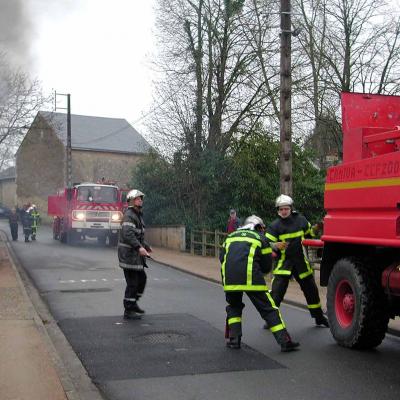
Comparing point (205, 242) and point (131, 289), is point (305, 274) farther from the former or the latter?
point (205, 242)

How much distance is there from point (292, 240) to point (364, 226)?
65.5 inches

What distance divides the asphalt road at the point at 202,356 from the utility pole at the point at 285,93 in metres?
3.53

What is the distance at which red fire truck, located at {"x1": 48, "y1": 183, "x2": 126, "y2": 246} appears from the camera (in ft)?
76.2

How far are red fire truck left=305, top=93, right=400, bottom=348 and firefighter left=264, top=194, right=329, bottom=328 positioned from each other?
15.9 inches

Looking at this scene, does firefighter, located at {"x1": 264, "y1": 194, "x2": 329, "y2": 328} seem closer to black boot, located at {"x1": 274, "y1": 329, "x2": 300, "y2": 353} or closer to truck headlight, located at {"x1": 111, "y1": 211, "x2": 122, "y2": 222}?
black boot, located at {"x1": 274, "y1": 329, "x2": 300, "y2": 353}

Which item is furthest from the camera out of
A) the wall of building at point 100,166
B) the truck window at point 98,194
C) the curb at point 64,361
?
the wall of building at point 100,166

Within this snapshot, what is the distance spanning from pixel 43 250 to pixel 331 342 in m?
15.3

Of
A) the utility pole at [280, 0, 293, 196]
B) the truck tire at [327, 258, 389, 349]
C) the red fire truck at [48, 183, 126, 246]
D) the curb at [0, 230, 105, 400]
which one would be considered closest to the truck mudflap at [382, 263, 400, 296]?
the truck tire at [327, 258, 389, 349]

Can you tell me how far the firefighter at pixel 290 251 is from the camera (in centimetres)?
750

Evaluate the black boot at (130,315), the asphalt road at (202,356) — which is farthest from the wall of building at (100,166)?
the black boot at (130,315)

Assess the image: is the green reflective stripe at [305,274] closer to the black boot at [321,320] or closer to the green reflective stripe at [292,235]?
the green reflective stripe at [292,235]

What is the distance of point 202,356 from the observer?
6.11 meters

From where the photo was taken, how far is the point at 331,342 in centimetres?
682

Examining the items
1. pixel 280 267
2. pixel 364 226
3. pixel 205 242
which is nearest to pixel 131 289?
pixel 280 267
